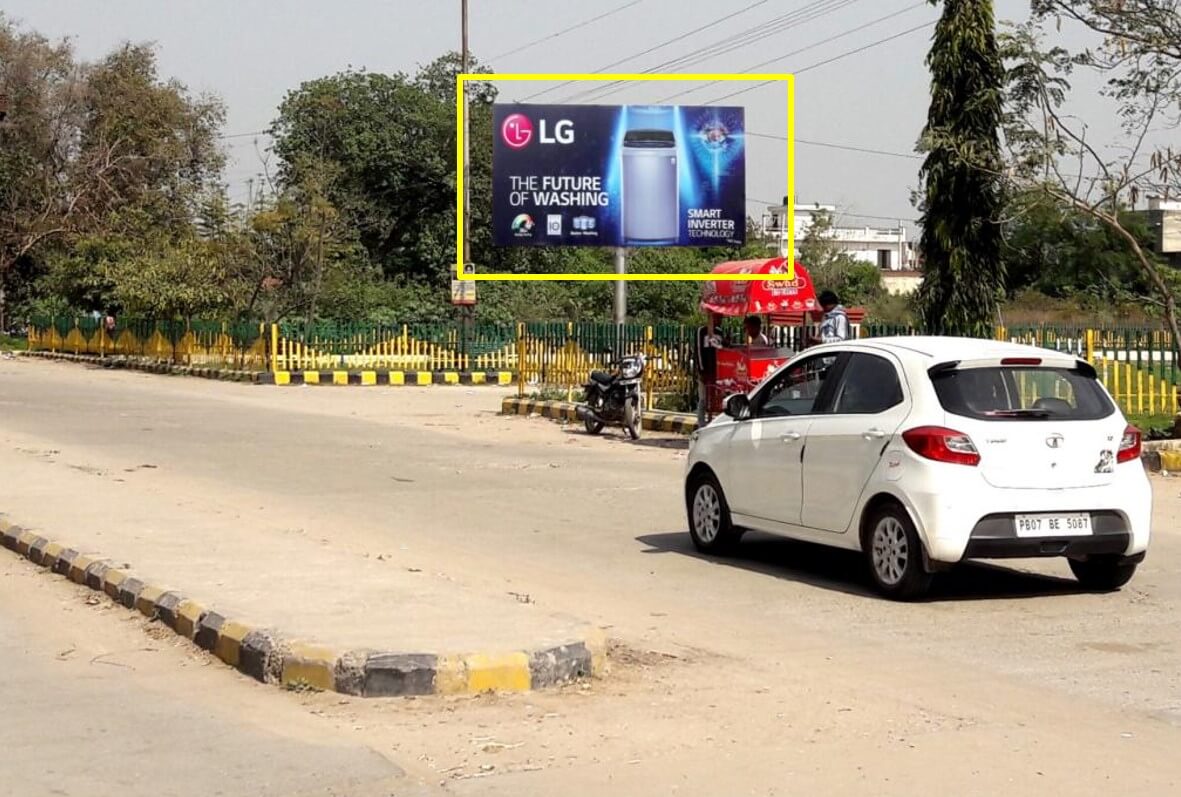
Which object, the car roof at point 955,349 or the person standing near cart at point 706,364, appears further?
the person standing near cart at point 706,364

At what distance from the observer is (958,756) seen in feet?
20.1

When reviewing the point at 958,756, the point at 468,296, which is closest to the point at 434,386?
the point at 468,296

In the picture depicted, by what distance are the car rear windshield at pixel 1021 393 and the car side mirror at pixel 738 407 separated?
78.2 inches

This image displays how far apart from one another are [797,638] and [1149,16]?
12.8 meters

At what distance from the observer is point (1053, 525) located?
950 centimetres

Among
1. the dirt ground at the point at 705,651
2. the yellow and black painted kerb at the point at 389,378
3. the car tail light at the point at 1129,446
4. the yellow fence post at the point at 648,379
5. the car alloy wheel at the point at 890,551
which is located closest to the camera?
the dirt ground at the point at 705,651

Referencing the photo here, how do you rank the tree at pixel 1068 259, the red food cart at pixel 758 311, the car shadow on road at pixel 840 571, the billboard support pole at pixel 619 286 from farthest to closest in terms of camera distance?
the tree at pixel 1068 259
the billboard support pole at pixel 619 286
the red food cart at pixel 758 311
the car shadow on road at pixel 840 571

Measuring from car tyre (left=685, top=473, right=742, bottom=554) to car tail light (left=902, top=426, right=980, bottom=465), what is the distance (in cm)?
224

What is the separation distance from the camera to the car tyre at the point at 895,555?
952 cm

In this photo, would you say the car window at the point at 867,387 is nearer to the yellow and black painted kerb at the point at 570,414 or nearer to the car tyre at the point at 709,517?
the car tyre at the point at 709,517

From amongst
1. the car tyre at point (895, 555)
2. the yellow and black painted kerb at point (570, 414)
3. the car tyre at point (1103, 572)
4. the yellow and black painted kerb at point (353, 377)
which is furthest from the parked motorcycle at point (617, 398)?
the yellow and black painted kerb at point (353, 377)

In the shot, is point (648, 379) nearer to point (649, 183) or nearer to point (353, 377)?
point (649, 183)

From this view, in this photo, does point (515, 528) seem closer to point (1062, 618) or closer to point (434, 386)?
point (1062, 618)

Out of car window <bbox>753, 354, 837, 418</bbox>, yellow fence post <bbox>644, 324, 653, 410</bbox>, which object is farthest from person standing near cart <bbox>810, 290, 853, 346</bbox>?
car window <bbox>753, 354, 837, 418</bbox>
